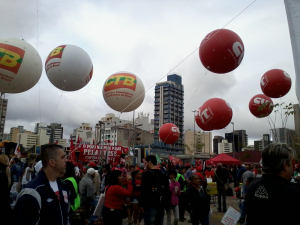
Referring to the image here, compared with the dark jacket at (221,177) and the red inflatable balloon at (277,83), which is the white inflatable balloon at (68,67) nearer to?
the dark jacket at (221,177)

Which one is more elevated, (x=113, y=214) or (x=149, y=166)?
(x=149, y=166)

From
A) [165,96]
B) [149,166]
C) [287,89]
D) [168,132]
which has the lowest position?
[149,166]

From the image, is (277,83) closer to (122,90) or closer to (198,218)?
(122,90)

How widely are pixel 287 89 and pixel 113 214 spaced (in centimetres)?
863

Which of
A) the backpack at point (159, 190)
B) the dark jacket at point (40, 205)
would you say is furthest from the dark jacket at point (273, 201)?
the backpack at point (159, 190)

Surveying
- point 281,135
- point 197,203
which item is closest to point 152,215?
point 197,203

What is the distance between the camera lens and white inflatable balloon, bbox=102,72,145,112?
11406 millimetres

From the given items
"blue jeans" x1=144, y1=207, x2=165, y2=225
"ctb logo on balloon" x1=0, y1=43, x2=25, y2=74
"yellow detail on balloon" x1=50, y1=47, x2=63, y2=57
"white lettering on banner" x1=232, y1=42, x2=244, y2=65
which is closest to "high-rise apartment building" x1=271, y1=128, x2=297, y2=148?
"white lettering on banner" x1=232, y1=42, x2=244, y2=65

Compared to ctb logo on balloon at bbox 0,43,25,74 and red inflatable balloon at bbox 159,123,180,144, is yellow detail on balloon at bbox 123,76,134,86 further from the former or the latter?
red inflatable balloon at bbox 159,123,180,144

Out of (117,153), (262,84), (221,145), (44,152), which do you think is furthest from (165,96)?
(44,152)

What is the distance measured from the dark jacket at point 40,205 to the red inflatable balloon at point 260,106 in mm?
10962

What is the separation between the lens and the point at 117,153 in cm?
1966

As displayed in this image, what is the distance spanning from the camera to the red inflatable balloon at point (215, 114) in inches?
418

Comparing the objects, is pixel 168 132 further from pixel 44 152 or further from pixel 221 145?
pixel 221 145
